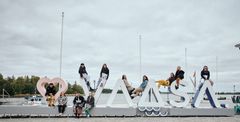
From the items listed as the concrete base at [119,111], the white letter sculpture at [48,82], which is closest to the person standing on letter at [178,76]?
the concrete base at [119,111]

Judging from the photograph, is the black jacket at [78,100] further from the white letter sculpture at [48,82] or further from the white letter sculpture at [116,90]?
the white letter sculpture at [116,90]

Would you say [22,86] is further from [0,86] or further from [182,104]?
[182,104]

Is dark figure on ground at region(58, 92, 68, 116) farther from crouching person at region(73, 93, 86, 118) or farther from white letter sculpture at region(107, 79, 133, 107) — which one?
white letter sculpture at region(107, 79, 133, 107)

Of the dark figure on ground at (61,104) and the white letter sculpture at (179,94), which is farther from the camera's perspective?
the white letter sculpture at (179,94)

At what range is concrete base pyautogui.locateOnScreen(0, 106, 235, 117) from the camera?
62.0 feet

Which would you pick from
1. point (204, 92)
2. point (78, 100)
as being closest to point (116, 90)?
point (78, 100)

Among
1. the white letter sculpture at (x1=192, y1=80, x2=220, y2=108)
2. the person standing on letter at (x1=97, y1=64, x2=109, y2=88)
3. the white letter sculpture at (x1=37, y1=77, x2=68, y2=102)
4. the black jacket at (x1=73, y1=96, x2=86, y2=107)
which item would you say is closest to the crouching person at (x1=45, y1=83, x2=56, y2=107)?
the white letter sculpture at (x1=37, y1=77, x2=68, y2=102)

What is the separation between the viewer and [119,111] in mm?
19266

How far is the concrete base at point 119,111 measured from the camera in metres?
18.9

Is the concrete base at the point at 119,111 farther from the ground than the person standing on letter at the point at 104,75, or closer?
closer

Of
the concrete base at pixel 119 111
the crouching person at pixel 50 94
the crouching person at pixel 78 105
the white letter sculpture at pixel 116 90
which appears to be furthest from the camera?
the white letter sculpture at pixel 116 90

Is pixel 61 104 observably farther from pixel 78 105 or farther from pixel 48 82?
pixel 48 82

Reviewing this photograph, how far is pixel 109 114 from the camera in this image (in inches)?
761

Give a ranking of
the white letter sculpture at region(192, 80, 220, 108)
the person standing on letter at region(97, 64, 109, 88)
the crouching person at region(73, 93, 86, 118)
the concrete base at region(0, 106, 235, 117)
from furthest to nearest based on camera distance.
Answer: the white letter sculpture at region(192, 80, 220, 108), the person standing on letter at region(97, 64, 109, 88), the concrete base at region(0, 106, 235, 117), the crouching person at region(73, 93, 86, 118)
